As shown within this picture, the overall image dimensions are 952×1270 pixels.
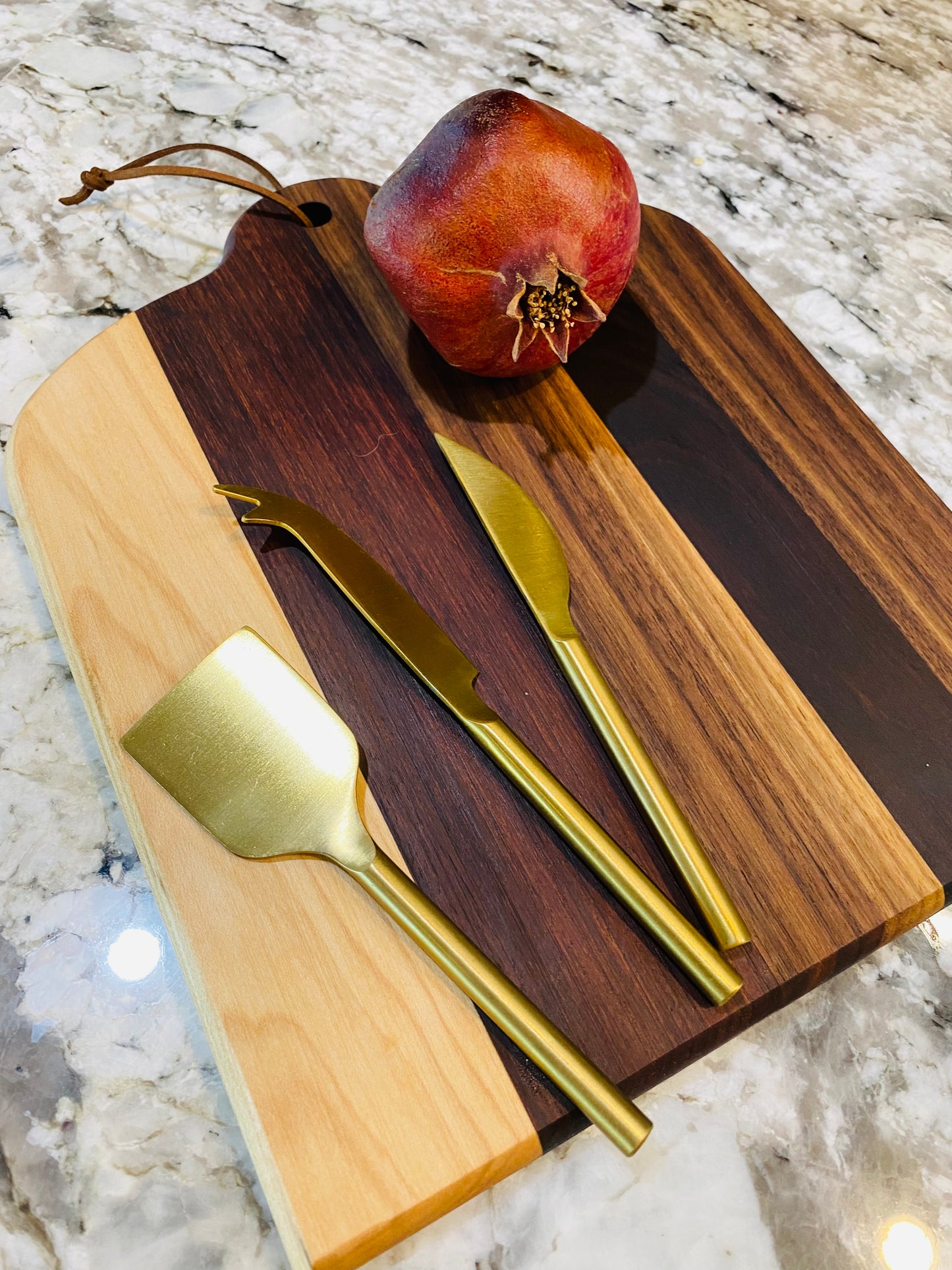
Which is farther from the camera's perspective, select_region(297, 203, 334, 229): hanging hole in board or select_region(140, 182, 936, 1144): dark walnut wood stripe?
select_region(297, 203, 334, 229): hanging hole in board

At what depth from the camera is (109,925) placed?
1.92 feet

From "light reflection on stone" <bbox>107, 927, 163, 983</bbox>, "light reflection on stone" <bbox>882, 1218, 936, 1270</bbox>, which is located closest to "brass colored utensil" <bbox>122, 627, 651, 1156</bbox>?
"light reflection on stone" <bbox>107, 927, 163, 983</bbox>

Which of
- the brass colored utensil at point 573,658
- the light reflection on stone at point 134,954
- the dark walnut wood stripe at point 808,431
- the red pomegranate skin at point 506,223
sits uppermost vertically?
the red pomegranate skin at point 506,223

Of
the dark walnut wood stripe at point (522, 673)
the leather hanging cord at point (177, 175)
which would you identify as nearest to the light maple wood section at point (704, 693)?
the dark walnut wood stripe at point (522, 673)

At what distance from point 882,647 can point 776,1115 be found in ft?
0.96

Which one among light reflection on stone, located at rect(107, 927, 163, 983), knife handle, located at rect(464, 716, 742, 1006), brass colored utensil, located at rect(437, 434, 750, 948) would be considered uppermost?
brass colored utensil, located at rect(437, 434, 750, 948)

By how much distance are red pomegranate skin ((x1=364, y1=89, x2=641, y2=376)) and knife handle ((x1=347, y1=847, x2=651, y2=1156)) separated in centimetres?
34

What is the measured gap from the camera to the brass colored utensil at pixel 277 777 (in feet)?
1.60

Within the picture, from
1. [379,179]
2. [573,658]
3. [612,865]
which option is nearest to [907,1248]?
[612,865]

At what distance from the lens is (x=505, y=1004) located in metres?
0.47

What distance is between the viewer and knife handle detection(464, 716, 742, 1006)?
0.49m

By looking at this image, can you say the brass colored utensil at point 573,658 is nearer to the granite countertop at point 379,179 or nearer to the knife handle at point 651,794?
the knife handle at point 651,794

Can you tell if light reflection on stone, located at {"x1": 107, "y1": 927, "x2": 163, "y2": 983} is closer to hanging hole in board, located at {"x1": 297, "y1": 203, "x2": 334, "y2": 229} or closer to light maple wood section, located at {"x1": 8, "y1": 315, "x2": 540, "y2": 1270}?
light maple wood section, located at {"x1": 8, "y1": 315, "x2": 540, "y2": 1270}

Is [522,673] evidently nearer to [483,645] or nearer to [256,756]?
[483,645]
